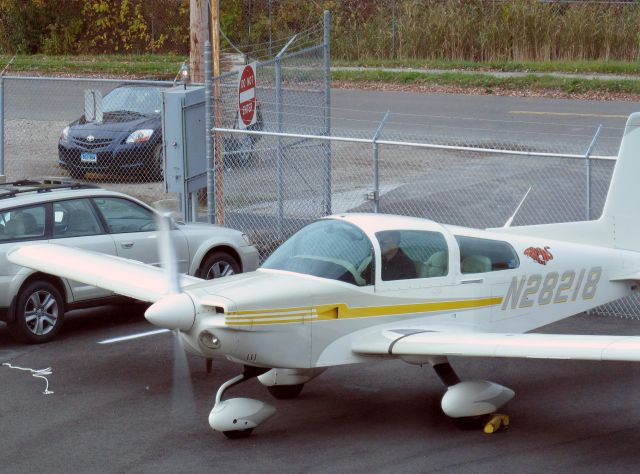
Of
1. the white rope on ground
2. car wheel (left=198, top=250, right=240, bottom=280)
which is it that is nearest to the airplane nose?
the white rope on ground

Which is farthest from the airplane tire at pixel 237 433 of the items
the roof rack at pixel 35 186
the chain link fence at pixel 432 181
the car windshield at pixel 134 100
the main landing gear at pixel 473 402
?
the car windshield at pixel 134 100

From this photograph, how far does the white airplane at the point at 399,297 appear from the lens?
8.71 m

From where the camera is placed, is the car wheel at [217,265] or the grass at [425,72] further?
the grass at [425,72]

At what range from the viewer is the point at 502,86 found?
29422 millimetres

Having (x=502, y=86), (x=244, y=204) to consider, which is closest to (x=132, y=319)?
(x=244, y=204)

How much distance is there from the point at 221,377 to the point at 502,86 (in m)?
20.3

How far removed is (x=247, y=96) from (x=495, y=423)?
740 centimetres

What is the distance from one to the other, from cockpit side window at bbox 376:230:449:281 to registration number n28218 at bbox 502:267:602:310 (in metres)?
0.81

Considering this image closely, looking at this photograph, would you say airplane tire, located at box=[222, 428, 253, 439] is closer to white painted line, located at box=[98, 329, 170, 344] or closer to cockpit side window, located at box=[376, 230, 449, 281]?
cockpit side window, located at box=[376, 230, 449, 281]

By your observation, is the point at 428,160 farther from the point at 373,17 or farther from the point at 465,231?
the point at 373,17

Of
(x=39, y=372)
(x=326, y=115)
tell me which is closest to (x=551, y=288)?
(x=39, y=372)

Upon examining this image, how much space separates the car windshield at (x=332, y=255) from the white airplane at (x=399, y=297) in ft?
0.04

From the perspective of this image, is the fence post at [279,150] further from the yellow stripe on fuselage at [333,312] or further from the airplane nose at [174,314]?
the airplane nose at [174,314]

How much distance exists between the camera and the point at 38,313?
11875 millimetres
